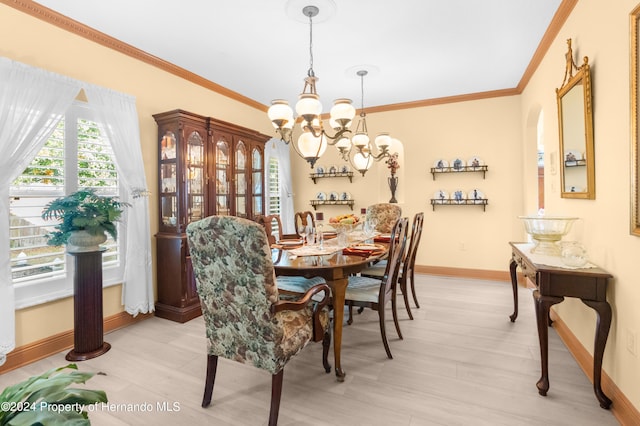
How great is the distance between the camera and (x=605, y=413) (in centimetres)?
189

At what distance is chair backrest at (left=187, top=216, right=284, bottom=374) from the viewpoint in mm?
1634

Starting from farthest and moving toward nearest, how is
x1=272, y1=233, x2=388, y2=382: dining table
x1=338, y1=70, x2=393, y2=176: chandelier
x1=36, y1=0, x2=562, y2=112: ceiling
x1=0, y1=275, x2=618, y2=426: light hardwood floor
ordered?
x1=338, y1=70, x2=393, y2=176: chandelier < x1=36, y1=0, x2=562, y2=112: ceiling < x1=272, y1=233, x2=388, y2=382: dining table < x1=0, y1=275, x2=618, y2=426: light hardwood floor

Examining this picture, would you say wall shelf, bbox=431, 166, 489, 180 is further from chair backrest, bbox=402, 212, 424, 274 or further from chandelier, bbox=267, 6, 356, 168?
chandelier, bbox=267, 6, 356, 168

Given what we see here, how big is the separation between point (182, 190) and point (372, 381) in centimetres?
258

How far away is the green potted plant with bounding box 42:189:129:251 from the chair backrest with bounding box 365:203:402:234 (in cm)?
303

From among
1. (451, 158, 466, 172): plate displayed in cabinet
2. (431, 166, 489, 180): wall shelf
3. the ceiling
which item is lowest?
(431, 166, 489, 180): wall shelf

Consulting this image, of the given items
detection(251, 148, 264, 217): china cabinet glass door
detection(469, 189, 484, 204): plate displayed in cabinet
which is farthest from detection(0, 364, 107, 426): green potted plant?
detection(469, 189, 484, 204): plate displayed in cabinet

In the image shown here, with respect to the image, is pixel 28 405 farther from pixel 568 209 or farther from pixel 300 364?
pixel 568 209

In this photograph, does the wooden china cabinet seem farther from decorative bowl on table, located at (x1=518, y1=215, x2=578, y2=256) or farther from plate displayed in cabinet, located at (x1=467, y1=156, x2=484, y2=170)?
plate displayed in cabinet, located at (x1=467, y1=156, x2=484, y2=170)

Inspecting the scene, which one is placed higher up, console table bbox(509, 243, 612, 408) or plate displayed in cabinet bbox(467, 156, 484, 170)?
plate displayed in cabinet bbox(467, 156, 484, 170)

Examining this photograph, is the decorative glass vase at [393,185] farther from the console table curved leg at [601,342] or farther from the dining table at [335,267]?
the console table curved leg at [601,342]

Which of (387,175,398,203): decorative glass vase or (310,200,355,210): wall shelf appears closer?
(387,175,398,203): decorative glass vase

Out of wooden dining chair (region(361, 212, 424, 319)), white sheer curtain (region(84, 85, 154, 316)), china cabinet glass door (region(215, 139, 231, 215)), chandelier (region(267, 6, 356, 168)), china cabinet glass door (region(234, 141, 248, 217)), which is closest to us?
chandelier (region(267, 6, 356, 168))

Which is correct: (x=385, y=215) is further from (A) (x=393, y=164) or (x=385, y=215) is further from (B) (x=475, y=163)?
(B) (x=475, y=163)
